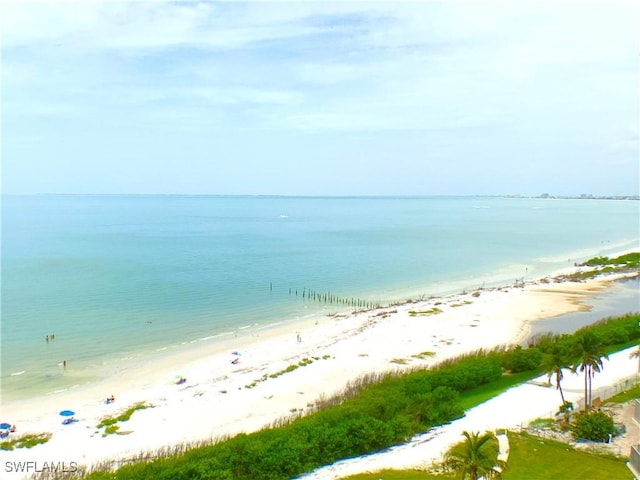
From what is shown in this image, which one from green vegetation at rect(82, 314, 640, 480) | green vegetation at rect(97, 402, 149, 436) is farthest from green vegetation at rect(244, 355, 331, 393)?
green vegetation at rect(97, 402, 149, 436)

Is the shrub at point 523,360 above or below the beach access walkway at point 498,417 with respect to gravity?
above

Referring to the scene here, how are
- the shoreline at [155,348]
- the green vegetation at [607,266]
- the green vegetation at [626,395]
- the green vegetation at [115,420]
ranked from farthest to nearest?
the green vegetation at [607,266] < the shoreline at [155,348] < the green vegetation at [626,395] < the green vegetation at [115,420]

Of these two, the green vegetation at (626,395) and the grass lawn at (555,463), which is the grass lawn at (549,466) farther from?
the green vegetation at (626,395)

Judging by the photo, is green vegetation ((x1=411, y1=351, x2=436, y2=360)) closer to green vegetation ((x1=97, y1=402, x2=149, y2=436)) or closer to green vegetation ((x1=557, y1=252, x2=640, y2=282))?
green vegetation ((x1=97, y1=402, x2=149, y2=436))

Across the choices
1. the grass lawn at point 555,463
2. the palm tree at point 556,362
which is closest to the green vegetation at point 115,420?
the grass lawn at point 555,463

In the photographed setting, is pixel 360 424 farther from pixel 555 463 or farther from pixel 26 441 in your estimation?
pixel 26 441

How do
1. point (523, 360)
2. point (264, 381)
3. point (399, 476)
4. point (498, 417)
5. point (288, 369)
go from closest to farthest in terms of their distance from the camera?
point (399, 476), point (498, 417), point (523, 360), point (264, 381), point (288, 369)

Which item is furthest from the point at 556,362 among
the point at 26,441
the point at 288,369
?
the point at 26,441
